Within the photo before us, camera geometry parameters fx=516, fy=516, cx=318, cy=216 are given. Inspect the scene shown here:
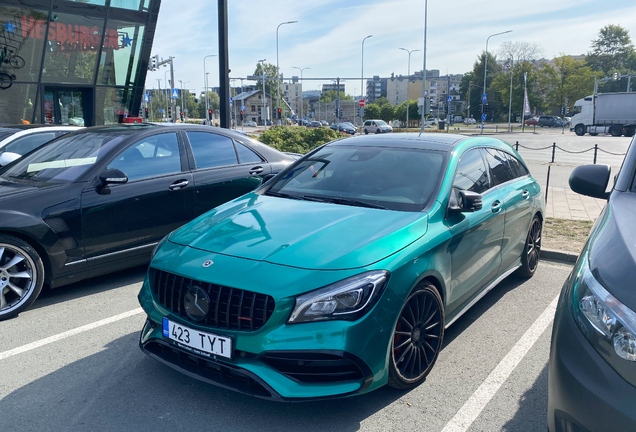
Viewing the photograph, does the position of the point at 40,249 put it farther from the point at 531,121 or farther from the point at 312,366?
the point at 531,121

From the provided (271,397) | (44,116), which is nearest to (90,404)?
(271,397)

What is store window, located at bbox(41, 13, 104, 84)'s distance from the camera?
1719 cm

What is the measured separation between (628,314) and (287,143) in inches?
516

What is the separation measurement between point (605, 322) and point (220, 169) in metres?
4.66

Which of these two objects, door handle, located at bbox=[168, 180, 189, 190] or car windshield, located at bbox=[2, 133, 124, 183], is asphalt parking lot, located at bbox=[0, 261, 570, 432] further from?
door handle, located at bbox=[168, 180, 189, 190]

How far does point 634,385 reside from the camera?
168cm

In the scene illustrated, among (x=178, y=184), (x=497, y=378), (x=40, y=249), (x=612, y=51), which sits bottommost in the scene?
(x=497, y=378)

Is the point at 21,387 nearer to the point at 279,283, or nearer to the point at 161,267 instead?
the point at 161,267

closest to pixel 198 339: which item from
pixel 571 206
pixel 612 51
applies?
pixel 571 206

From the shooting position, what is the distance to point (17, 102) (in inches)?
673

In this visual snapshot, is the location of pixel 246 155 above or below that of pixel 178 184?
above

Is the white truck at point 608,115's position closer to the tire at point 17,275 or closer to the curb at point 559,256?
the curb at point 559,256

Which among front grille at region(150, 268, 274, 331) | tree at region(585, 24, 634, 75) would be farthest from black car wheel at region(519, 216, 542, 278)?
tree at region(585, 24, 634, 75)

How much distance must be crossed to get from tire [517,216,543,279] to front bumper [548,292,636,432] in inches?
127
